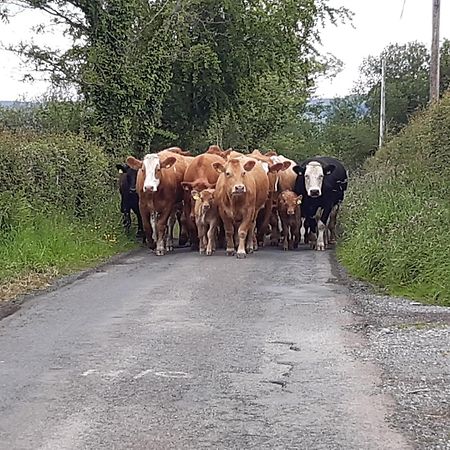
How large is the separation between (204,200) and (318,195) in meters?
2.84

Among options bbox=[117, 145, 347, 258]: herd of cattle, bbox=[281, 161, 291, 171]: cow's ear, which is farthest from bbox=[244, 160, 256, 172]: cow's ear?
bbox=[281, 161, 291, 171]: cow's ear

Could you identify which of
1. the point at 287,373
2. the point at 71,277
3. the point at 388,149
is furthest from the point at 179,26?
the point at 287,373

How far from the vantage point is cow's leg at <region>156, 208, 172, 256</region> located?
786 inches

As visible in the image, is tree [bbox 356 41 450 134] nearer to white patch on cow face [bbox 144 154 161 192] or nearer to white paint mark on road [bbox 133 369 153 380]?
white patch on cow face [bbox 144 154 161 192]

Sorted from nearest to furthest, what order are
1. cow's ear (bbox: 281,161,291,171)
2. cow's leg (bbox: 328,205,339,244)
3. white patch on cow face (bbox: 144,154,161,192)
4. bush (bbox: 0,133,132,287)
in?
bush (bbox: 0,133,132,287), white patch on cow face (bbox: 144,154,161,192), cow's leg (bbox: 328,205,339,244), cow's ear (bbox: 281,161,291,171)

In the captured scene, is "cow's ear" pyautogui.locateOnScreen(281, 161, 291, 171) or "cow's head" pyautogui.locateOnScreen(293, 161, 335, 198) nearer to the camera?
"cow's head" pyautogui.locateOnScreen(293, 161, 335, 198)

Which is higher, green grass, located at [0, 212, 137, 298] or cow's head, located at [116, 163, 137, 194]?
cow's head, located at [116, 163, 137, 194]

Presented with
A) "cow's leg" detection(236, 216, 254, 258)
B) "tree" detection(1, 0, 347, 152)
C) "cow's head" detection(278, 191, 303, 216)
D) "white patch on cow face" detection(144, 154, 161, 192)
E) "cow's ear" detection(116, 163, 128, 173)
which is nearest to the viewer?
A: "cow's leg" detection(236, 216, 254, 258)

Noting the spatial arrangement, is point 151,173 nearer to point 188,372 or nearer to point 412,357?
point 412,357

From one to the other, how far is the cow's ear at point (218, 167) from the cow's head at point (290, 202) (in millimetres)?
1578

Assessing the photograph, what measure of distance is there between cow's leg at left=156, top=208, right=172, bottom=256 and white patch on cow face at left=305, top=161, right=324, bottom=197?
121 inches

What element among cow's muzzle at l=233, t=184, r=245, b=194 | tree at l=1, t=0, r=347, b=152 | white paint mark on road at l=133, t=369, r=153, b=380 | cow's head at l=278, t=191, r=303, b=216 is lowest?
white paint mark on road at l=133, t=369, r=153, b=380

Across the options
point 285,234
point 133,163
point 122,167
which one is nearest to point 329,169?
point 285,234

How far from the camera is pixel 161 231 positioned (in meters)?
20.2
